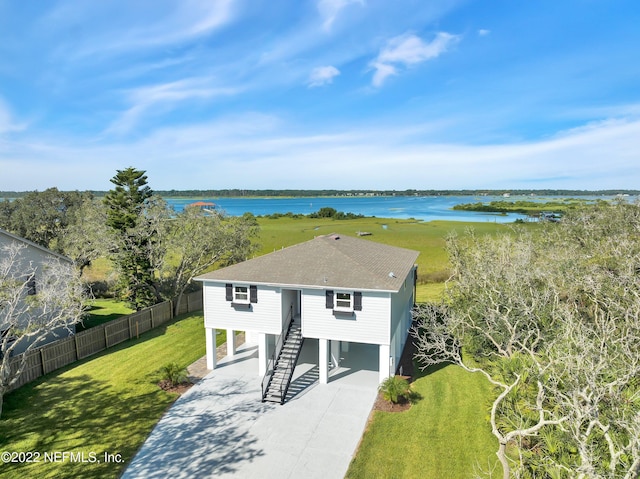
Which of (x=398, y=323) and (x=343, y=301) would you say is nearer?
(x=343, y=301)

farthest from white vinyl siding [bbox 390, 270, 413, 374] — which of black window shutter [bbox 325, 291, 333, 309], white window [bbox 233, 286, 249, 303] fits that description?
white window [bbox 233, 286, 249, 303]

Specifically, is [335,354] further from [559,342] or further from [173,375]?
[559,342]

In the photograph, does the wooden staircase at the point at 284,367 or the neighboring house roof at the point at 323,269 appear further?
the neighboring house roof at the point at 323,269

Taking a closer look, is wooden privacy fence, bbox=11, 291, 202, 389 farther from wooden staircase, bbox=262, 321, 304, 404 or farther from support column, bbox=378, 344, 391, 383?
support column, bbox=378, 344, 391, 383

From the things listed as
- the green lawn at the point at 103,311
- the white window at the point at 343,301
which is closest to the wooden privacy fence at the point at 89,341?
the green lawn at the point at 103,311

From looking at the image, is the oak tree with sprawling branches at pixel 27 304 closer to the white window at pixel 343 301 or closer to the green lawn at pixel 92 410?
the green lawn at pixel 92 410

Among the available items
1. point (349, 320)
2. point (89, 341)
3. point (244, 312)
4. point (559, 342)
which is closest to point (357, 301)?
point (349, 320)
